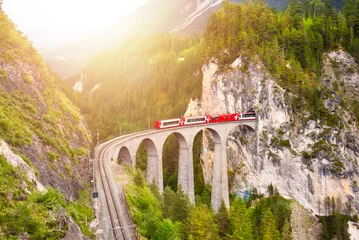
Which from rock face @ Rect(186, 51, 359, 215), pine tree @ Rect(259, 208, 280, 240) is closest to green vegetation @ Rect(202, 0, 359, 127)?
rock face @ Rect(186, 51, 359, 215)

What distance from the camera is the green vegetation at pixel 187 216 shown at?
20.1 metres

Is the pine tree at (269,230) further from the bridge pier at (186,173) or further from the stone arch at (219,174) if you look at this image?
the bridge pier at (186,173)

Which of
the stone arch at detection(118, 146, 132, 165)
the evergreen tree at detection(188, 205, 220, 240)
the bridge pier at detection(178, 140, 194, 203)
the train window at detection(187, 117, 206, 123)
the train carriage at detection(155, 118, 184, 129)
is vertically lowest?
the evergreen tree at detection(188, 205, 220, 240)

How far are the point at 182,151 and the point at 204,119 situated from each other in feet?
24.3

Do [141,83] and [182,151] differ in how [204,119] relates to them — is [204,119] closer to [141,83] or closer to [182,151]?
[182,151]

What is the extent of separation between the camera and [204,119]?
56.3m

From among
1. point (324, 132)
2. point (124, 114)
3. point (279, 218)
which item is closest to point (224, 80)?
point (324, 132)

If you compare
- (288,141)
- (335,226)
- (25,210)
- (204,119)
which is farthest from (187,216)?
(335,226)

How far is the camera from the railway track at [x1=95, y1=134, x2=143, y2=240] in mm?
18578

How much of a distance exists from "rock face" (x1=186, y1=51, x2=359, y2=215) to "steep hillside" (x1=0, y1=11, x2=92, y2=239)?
4027 cm

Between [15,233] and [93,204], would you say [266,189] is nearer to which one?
[93,204]

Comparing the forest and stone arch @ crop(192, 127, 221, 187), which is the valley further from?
stone arch @ crop(192, 127, 221, 187)

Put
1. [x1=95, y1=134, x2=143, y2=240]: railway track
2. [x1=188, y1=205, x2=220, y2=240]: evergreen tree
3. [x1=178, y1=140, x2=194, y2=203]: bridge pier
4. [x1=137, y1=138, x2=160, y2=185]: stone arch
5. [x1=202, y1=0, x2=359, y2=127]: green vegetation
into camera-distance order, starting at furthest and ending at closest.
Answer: [x1=202, y1=0, x2=359, y2=127]: green vegetation < [x1=178, y1=140, x2=194, y2=203]: bridge pier < [x1=137, y1=138, x2=160, y2=185]: stone arch < [x1=188, y1=205, x2=220, y2=240]: evergreen tree < [x1=95, y1=134, x2=143, y2=240]: railway track

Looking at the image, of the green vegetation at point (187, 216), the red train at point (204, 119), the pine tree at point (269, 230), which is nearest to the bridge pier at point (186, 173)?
the red train at point (204, 119)
